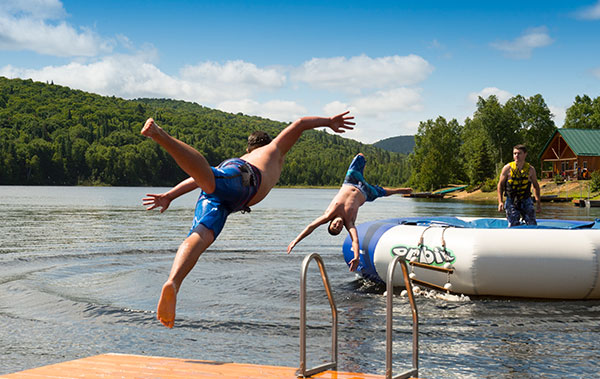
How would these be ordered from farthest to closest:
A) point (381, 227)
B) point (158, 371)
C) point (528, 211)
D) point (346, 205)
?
1. point (528, 211)
2. point (381, 227)
3. point (346, 205)
4. point (158, 371)

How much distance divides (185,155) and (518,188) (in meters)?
9.11

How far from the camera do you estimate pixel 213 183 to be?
471cm

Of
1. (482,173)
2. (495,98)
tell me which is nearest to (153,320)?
(482,173)

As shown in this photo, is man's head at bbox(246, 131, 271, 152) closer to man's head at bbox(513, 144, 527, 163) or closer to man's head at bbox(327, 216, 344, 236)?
man's head at bbox(327, 216, 344, 236)

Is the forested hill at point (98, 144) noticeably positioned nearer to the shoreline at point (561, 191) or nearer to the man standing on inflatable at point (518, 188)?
the shoreline at point (561, 191)

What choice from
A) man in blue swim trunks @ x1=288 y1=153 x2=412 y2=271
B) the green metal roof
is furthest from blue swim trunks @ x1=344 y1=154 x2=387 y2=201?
the green metal roof

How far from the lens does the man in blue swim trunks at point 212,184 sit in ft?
14.4

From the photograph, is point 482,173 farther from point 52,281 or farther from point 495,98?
point 52,281

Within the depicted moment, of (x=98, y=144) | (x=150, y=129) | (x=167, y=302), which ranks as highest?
(x=98, y=144)

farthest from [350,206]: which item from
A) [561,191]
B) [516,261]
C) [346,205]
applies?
[561,191]

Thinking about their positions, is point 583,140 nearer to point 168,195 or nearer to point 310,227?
point 310,227

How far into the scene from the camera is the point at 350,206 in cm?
1033

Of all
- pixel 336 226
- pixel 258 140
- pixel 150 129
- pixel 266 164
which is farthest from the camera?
pixel 336 226

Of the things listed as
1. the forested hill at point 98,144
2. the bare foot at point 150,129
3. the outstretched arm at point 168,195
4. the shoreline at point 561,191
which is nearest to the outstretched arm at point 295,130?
the outstretched arm at point 168,195
